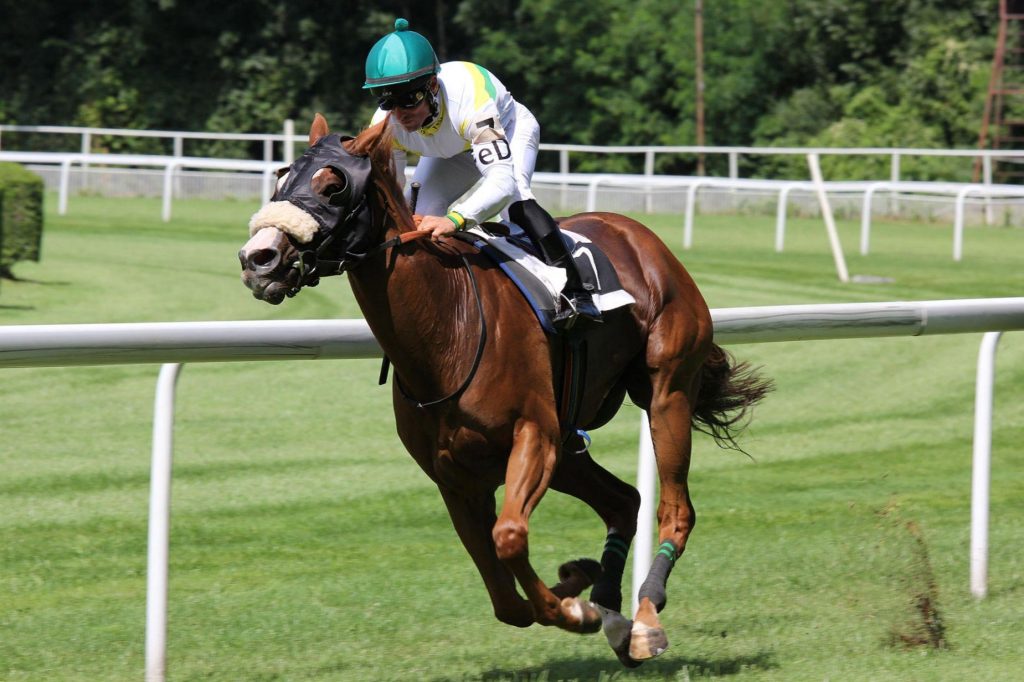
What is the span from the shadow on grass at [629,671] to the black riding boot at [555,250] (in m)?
1.01

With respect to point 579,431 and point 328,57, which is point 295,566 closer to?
point 579,431

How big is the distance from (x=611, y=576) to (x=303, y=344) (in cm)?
115

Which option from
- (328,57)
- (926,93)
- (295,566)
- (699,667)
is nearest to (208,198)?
(328,57)

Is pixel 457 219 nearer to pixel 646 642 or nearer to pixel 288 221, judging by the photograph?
pixel 288 221

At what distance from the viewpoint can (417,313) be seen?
378cm

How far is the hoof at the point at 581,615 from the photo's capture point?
4.00 m

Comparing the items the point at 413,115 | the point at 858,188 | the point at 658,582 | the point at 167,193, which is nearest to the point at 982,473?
the point at 658,582

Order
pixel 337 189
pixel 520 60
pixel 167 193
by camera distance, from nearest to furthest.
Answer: pixel 337 189
pixel 167 193
pixel 520 60

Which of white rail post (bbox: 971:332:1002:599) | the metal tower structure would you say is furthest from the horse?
the metal tower structure

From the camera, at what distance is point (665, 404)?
455 centimetres

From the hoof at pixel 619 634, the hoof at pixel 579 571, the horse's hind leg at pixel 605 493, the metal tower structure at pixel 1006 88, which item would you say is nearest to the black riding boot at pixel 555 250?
the horse's hind leg at pixel 605 493

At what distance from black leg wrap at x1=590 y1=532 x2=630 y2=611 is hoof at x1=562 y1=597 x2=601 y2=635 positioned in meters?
0.32

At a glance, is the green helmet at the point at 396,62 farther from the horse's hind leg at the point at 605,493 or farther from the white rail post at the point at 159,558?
the horse's hind leg at the point at 605,493

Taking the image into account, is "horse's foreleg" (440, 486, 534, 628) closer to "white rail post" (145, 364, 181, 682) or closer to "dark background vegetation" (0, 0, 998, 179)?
"white rail post" (145, 364, 181, 682)
